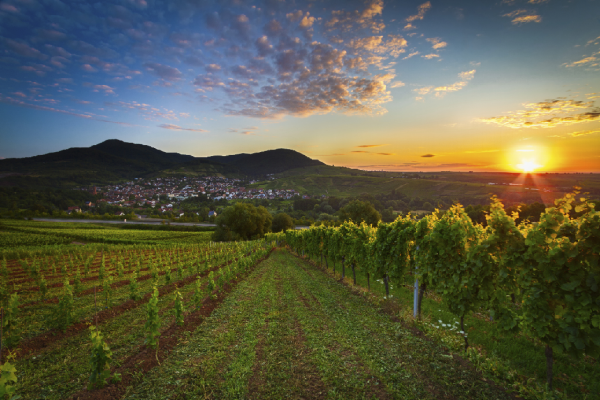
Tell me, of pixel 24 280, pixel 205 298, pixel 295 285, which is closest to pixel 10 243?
pixel 24 280

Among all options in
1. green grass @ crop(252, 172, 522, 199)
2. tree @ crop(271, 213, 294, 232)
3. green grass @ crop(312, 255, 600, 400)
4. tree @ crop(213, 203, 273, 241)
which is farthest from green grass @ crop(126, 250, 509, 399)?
green grass @ crop(252, 172, 522, 199)

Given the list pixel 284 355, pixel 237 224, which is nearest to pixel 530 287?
pixel 284 355

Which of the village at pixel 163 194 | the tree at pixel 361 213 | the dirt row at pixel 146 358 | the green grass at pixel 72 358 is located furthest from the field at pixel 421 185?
the green grass at pixel 72 358

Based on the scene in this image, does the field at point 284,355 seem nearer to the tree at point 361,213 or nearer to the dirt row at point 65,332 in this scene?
the dirt row at point 65,332

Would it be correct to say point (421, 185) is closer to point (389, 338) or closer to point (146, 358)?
point (389, 338)

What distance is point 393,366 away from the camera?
594 cm

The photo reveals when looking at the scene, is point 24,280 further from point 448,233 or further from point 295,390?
point 448,233

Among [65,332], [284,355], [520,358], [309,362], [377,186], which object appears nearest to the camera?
[309,362]

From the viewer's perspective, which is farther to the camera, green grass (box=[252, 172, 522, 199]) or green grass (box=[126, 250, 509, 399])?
green grass (box=[252, 172, 522, 199])

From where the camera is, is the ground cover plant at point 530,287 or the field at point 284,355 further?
the field at point 284,355

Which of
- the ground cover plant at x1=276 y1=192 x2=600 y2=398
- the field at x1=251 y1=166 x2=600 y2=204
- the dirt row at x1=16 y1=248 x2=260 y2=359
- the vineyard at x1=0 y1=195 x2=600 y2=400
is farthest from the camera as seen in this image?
the field at x1=251 y1=166 x2=600 y2=204

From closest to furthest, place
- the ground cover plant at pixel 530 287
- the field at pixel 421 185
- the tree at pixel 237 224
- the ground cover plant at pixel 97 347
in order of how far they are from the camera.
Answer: the ground cover plant at pixel 530 287, the ground cover plant at pixel 97 347, the tree at pixel 237 224, the field at pixel 421 185

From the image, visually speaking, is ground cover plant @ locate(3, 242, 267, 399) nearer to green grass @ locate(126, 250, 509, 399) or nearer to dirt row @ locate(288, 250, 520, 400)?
green grass @ locate(126, 250, 509, 399)

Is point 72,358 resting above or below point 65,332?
above
